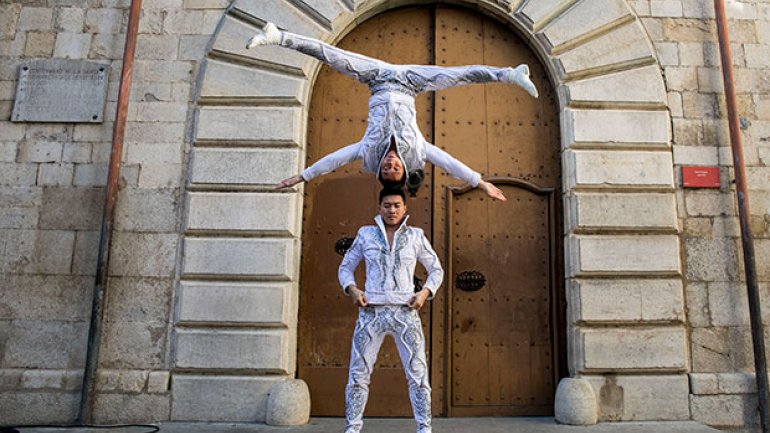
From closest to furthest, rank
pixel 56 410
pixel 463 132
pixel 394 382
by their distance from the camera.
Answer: pixel 56 410
pixel 394 382
pixel 463 132

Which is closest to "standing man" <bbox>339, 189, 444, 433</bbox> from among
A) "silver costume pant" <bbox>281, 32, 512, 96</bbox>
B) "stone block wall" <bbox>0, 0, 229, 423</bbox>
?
"silver costume pant" <bbox>281, 32, 512, 96</bbox>

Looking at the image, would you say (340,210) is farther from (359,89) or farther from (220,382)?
(220,382)

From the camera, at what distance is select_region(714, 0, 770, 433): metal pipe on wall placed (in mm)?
5168

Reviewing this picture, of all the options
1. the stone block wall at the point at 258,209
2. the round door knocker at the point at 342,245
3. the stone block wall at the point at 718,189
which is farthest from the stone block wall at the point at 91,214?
the stone block wall at the point at 718,189

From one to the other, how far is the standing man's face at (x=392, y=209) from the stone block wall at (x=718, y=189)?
3140mm

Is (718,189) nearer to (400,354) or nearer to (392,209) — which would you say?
(392,209)

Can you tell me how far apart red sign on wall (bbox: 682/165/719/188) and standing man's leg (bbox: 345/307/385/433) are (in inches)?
142

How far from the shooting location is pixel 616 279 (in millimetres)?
5387

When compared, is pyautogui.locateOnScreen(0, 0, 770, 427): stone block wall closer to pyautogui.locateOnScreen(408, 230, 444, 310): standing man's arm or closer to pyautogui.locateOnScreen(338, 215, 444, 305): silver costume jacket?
pyautogui.locateOnScreen(338, 215, 444, 305): silver costume jacket

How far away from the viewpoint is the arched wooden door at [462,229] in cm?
549

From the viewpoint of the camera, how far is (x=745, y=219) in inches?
213

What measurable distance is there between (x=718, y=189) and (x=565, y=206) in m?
1.48

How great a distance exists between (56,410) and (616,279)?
515 centimetres

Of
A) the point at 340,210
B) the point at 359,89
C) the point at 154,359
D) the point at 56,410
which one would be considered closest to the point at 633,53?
the point at 359,89
